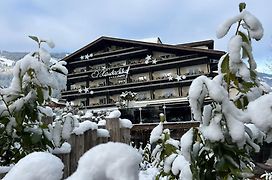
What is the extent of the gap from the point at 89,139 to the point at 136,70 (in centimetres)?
2152

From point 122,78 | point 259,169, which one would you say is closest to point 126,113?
point 259,169

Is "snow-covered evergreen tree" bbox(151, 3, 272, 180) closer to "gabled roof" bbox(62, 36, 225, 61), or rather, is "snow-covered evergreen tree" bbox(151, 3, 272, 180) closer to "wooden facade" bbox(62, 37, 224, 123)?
"wooden facade" bbox(62, 37, 224, 123)

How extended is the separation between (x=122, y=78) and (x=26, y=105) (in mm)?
23209

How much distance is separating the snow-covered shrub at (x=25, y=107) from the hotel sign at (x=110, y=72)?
22.4 meters

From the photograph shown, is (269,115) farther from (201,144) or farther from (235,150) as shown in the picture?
(201,144)

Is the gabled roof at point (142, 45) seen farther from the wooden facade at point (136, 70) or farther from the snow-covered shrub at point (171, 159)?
the snow-covered shrub at point (171, 159)

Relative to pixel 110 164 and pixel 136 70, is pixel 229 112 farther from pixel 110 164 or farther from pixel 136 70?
pixel 136 70

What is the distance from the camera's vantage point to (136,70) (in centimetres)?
2388

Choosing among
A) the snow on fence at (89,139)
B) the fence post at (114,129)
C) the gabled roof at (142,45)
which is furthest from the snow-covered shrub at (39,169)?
the gabled roof at (142,45)

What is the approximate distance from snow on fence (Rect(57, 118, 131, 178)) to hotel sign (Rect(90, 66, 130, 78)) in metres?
21.2

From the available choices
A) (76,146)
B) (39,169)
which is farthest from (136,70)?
(39,169)

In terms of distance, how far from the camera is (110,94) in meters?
24.7

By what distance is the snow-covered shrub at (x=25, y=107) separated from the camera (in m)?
1.50

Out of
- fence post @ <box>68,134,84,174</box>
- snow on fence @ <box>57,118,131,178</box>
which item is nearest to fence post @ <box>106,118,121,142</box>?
snow on fence @ <box>57,118,131,178</box>
